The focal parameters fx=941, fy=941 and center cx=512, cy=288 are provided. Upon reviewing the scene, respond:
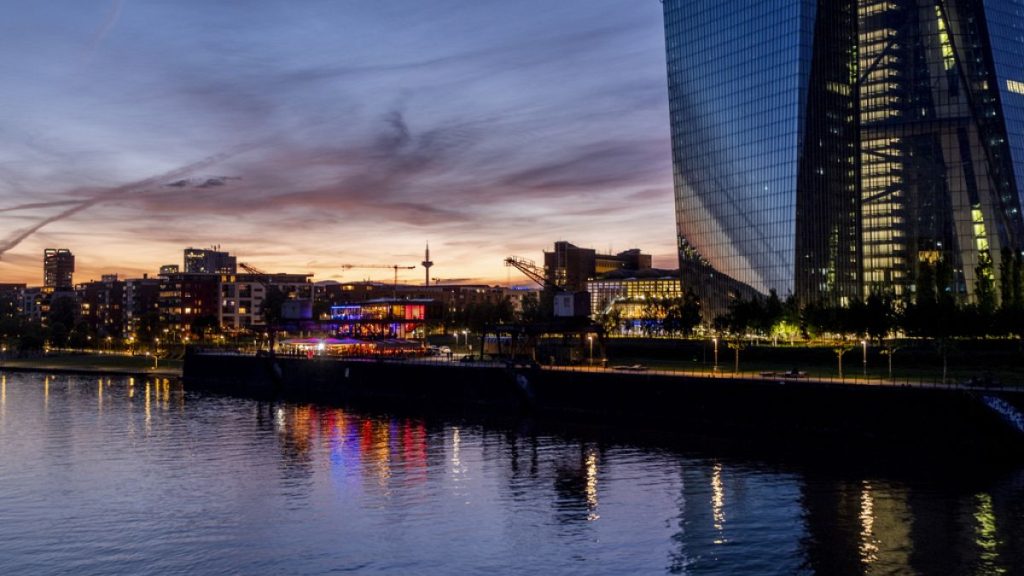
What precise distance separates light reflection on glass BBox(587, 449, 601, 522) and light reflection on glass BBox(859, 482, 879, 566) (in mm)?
15626

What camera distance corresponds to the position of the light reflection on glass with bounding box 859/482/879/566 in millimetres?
48750

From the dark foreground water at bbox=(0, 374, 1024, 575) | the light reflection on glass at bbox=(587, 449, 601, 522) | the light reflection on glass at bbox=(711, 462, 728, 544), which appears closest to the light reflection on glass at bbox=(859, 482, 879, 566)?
the dark foreground water at bbox=(0, 374, 1024, 575)

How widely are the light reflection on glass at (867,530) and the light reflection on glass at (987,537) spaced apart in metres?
5.07

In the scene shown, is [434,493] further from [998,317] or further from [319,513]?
[998,317]

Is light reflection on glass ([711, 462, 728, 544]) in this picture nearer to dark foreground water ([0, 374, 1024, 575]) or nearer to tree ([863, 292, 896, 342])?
dark foreground water ([0, 374, 1024, 575])

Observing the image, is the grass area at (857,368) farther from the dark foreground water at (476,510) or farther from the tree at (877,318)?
the dark foreground water at (476,510)

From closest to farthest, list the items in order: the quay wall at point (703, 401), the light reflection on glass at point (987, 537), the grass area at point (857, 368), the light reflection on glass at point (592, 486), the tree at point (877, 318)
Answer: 1. the light reflection on glass at point (987, 537)
2. the light reflection on glass at point (592, 486)
3. the quay wall at point (703, 401)
4. the grass area at point (857, 368)
5. the tree at point (877, 318)

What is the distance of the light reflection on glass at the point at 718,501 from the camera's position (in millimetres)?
54938

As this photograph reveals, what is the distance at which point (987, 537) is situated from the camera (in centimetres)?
5206

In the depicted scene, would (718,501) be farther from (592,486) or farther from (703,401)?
(703,401)

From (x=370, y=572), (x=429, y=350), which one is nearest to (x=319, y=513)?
(x=370, y=572)

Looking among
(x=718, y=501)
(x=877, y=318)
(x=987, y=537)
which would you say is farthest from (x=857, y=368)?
(x=987, y=537)

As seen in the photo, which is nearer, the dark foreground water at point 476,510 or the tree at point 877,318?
the dark foreground water at point 476,510

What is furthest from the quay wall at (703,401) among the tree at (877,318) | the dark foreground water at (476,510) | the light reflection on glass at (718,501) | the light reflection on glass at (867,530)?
the tree at (877,318)
